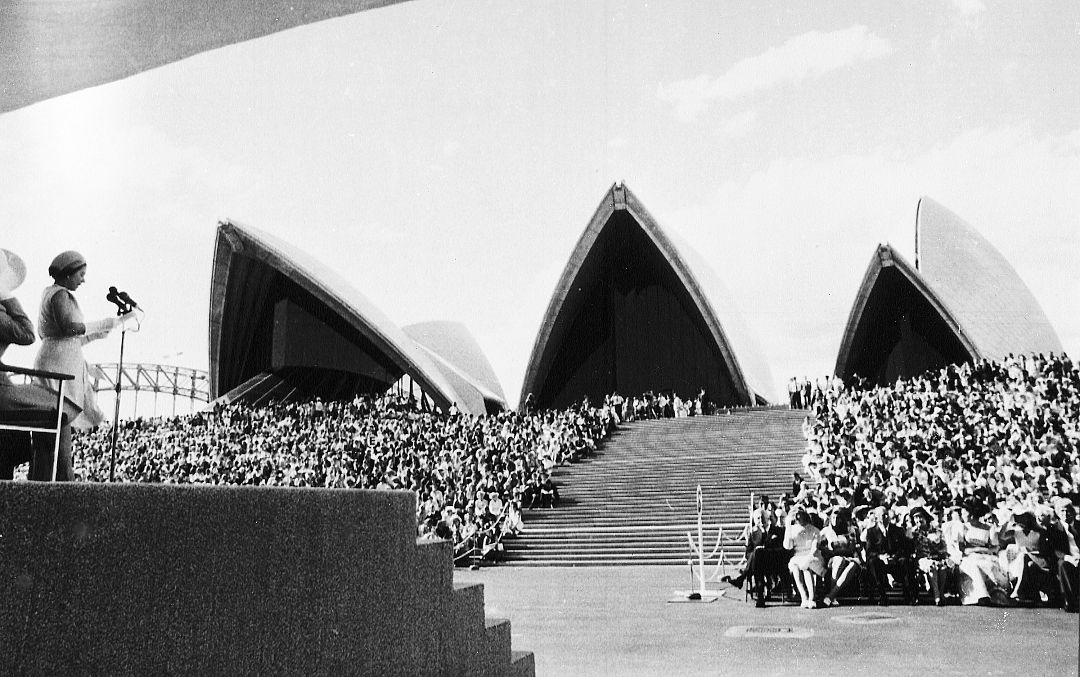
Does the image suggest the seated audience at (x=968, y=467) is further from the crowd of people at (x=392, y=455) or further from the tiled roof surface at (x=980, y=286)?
the tiled roof surface at (x=980, y=286)

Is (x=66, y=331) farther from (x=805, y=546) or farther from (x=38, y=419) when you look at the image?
(x=805, y=546)

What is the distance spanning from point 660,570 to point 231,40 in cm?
855

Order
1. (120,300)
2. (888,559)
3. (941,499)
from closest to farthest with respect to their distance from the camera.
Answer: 1. (120,300)
2. (888,559)
3. (941,499)

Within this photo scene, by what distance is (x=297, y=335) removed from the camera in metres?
31.5

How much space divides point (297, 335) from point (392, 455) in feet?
54.6

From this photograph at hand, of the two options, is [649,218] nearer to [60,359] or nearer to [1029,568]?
[1029,568]

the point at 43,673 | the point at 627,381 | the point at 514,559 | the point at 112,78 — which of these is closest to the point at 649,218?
the point at 627,381

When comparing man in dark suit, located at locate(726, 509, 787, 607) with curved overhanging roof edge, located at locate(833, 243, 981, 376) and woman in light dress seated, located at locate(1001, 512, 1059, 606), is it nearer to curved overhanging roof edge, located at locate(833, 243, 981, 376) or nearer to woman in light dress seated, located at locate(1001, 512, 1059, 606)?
woman in light dress seated, located at locate(1001, 512, 1059, 606)

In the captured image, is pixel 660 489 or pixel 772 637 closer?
pixel 772 637

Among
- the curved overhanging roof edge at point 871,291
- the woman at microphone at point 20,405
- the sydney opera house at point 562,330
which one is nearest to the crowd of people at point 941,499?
the woman at microphone at point 20,405

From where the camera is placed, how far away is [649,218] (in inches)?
1058

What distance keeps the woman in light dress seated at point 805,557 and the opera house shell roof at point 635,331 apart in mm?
20487

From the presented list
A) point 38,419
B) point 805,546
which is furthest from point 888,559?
point 38,419

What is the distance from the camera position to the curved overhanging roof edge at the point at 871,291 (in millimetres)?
26125
